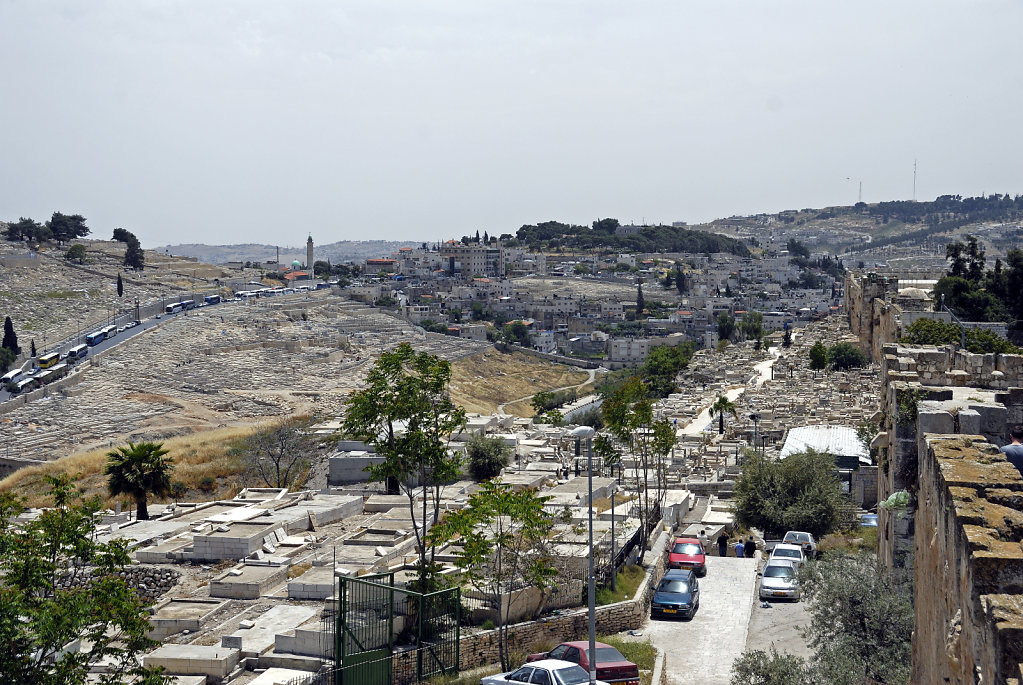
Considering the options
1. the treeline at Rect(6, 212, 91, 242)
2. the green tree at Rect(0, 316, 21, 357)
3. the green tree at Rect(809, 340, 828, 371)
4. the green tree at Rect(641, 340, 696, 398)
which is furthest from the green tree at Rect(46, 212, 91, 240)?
the green tree at Rect(809, 340, 828, 371)

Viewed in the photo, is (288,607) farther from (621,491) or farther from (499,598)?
(621,491)

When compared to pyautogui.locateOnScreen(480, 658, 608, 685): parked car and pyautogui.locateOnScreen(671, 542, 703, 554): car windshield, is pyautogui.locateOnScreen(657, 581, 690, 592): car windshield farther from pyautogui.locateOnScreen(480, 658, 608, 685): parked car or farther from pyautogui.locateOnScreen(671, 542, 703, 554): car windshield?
pyautogui.locateOnScreen(480, 658, 608, 685): parked car

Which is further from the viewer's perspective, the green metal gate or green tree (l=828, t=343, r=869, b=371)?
green tree (l=828, t=343, r=869, b=371)

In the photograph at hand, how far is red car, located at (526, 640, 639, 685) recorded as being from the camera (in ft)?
35.6

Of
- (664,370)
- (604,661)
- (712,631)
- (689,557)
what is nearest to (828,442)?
(689,557)

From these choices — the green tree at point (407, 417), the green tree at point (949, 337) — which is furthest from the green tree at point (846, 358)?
the green tree at point (407, 417)

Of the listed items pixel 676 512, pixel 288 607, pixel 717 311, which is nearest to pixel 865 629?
pixel 288 607

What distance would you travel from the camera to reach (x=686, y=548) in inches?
663

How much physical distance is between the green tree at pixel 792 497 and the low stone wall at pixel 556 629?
4802 millimetres

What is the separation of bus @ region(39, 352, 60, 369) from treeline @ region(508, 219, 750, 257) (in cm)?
11839

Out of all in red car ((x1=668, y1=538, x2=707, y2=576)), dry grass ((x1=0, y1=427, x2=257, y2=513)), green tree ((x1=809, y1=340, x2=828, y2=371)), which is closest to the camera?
red car ((x1=668, y1=538, x2=707, y2=576))

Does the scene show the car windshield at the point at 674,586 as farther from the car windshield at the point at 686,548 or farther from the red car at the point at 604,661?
the red car at the point at 604,661

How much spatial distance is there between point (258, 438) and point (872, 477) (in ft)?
61.0

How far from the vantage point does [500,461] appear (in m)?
24.4
